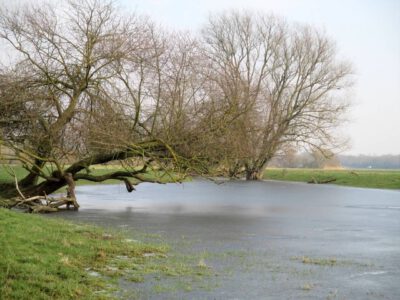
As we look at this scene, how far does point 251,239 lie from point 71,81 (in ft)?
34.4

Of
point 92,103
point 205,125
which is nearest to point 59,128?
point 92,103

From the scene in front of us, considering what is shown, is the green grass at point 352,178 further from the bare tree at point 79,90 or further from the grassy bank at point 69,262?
the grassy bank at point 69,262

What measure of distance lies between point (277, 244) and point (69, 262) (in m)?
6.04

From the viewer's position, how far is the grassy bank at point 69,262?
7734 millimetres

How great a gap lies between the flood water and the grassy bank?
679mm

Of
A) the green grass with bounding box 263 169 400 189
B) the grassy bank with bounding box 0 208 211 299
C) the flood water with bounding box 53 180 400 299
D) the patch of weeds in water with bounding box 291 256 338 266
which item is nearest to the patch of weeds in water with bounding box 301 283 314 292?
the flood water with bounding box 53 180 400 299

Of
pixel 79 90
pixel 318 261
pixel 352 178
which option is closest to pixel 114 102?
pixel 79 90

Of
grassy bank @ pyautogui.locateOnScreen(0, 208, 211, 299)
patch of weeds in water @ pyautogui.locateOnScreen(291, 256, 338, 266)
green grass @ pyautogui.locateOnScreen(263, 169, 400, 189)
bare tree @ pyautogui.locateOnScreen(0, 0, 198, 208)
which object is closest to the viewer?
grassy bank @ pyautogui.locateOnScreen(0, 208, 211, 299)

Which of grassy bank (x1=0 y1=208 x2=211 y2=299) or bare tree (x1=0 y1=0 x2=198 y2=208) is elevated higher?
bare tree (x1=0 y1=0 x2=198 y2=208)

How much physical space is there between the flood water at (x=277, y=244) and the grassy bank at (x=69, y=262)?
26.7 inches

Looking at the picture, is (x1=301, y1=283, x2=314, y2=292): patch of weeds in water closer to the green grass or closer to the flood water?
the flood water

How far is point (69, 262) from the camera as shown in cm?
934

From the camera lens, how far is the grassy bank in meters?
7.73

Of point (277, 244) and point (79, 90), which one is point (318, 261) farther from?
point (79, 90)
